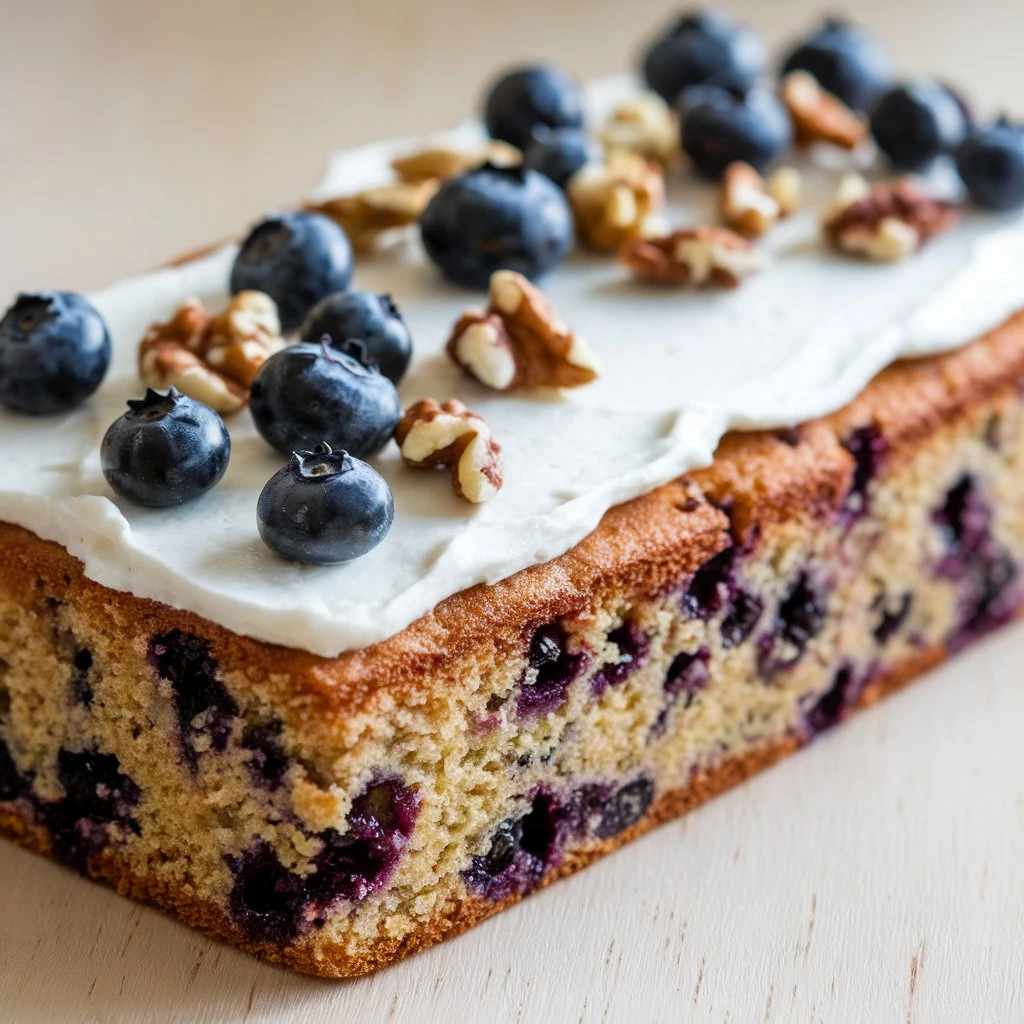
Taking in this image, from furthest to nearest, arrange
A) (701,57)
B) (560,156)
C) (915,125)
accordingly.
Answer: (701,57), (915,125), (560,156)

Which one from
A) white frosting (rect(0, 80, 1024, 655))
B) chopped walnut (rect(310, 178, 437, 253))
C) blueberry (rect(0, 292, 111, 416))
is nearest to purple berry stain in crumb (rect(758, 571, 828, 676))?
white frosting (rect(0, 80, 1024, 655))

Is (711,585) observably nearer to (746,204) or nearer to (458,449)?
(458,449)

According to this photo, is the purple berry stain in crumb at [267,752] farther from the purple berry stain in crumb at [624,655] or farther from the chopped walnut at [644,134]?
the chopped walnut at [644,134]

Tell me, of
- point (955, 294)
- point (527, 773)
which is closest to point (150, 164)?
point (955, 294)

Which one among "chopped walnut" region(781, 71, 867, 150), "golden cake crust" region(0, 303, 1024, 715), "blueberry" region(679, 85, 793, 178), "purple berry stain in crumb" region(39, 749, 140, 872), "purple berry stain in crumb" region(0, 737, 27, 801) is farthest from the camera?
"chopped walnut" region(781, 71, 867, 150)

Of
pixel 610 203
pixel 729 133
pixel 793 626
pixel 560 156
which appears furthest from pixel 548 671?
pixel 729 133

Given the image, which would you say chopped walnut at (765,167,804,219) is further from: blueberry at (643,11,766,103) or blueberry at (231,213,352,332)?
blueberry at (231,213,352,332)

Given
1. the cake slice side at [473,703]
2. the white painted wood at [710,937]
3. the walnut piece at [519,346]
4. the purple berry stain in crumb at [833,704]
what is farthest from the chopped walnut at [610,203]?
the white painted wood at [710,937]

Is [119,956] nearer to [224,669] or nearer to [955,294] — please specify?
[224,669]
